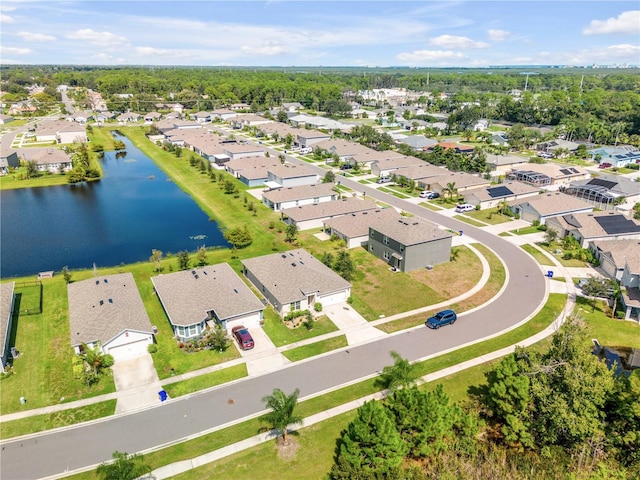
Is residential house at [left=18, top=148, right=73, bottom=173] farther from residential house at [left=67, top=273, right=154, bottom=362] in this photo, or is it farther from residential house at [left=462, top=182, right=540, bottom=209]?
residential house at [left=462, top=182, right=540, bottom=209]

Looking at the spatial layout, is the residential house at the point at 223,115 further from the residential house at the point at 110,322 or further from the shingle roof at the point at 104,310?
the residential house at the point at 110,322

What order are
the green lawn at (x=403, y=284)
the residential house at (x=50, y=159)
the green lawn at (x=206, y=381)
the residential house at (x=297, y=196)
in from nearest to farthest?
the green lawn at (x=206, y=381)
the green lawn at (x=403, y=284)
the residential house at (x=297, y=196)
the residential house at (x=50, y=159)

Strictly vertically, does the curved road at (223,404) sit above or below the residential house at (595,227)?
below

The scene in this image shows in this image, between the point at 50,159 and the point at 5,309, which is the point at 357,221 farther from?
the point at 50,159

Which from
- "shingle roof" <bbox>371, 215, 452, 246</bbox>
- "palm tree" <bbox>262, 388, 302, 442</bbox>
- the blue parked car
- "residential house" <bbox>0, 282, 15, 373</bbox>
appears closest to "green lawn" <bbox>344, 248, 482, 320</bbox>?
the blue parked car

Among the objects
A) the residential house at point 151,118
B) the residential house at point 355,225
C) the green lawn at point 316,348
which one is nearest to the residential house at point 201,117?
the residential house at point 151,118

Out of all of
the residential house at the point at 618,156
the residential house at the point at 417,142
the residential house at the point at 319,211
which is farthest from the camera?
the residential house at the point at 417,142
